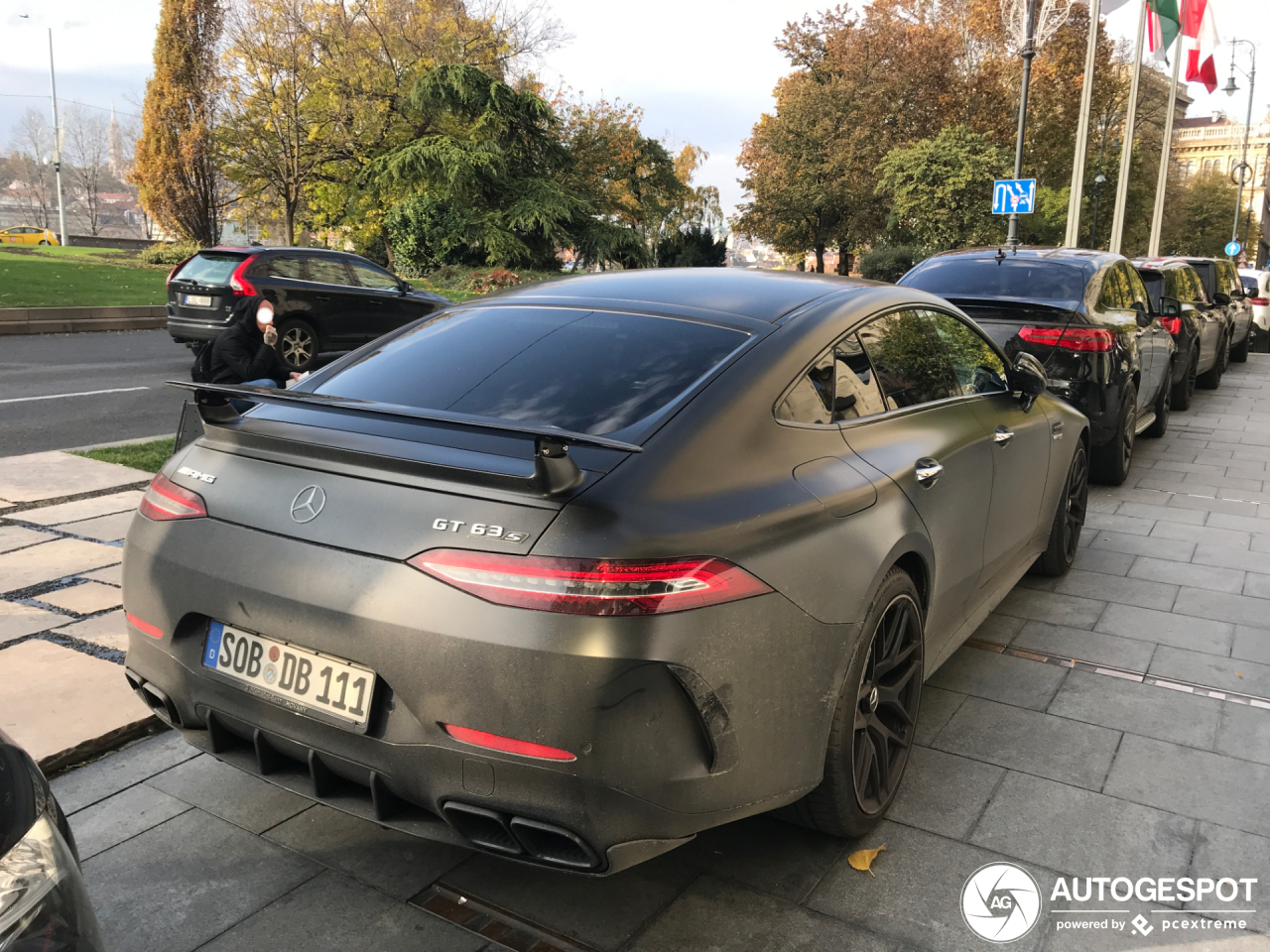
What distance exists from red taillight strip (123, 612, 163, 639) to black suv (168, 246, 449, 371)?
430 inches

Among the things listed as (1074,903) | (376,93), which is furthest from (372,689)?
(376,93)

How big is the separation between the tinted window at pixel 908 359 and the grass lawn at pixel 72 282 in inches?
725

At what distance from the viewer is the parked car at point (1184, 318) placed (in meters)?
12.0

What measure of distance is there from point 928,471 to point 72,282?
25.5 metres

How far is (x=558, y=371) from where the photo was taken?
2.94 meters

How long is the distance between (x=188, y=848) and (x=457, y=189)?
28624 mm

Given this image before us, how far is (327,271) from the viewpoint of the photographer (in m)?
14.2

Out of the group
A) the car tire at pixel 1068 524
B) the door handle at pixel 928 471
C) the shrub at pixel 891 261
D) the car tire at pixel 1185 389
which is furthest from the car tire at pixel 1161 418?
A: the shrub at pixel 891 261

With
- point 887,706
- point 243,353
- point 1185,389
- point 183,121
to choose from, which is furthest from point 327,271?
point 183,121

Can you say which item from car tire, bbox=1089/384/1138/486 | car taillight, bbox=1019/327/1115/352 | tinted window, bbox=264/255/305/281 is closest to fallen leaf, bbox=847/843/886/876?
car taillight, bbox=1019/327/1115/352

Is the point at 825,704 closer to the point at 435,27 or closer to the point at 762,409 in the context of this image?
the point at 762,409

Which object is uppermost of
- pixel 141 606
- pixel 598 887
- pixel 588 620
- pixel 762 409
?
pixel 762 409

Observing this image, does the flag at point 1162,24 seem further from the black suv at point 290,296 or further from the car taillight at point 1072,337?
the car taillight at point 1072,337

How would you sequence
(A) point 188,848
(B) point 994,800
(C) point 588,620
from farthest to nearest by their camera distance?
(B) point 994,800
(A) point 188,848
(C) point 588,620
